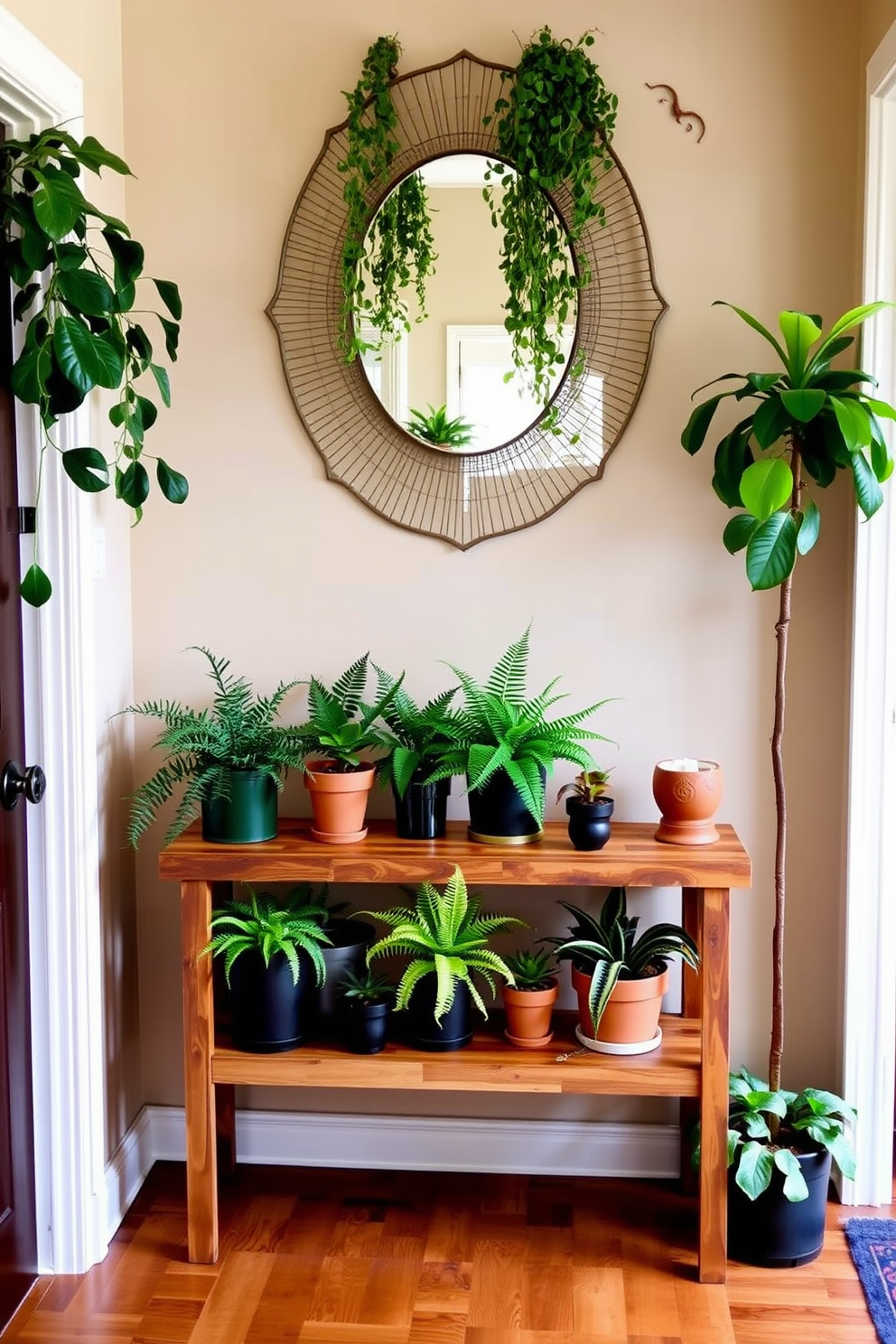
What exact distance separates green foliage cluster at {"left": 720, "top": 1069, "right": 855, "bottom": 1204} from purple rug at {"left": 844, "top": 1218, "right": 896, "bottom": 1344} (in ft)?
0.49

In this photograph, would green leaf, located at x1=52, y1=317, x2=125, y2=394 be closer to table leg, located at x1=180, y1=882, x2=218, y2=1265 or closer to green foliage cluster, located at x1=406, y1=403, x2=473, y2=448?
green foliage cluster, located at x1=406, y1=403, x2=473, y2=448

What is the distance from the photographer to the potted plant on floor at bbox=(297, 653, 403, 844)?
243 centimetres

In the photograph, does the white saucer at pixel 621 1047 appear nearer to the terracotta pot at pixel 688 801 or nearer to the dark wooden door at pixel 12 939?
the terracotta pot at pixel 688 801

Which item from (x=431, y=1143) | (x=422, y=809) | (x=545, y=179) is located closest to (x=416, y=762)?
(x=422, y=809)

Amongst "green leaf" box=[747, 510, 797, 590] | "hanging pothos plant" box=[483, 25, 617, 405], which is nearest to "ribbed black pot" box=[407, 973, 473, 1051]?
"green leaf" box=[747, 510, 797, 590]

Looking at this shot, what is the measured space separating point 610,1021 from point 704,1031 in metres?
0.18

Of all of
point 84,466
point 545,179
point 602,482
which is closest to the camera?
point 84,466

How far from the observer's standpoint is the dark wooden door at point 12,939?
2227 millimetres

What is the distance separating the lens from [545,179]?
2531 millimetres

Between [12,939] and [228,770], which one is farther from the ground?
[228,770]

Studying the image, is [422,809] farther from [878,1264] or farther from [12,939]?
[878,1264]

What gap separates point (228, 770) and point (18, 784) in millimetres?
383

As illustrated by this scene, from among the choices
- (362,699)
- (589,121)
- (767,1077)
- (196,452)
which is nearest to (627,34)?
(589,121)

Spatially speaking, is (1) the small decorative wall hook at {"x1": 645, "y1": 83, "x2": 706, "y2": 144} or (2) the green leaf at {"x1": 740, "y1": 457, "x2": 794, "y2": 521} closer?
(2) the green leaf at {"x1": 740, "y1": 457, "x2": 794, "y2": 521}
